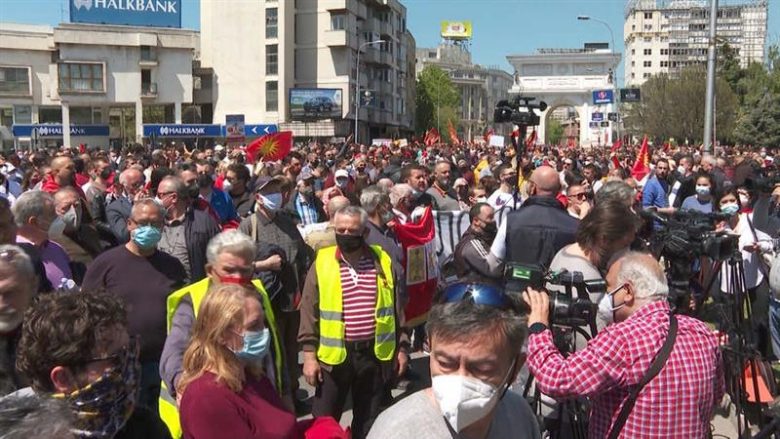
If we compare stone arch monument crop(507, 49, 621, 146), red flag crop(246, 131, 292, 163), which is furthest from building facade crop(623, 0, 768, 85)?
red flag crop(246, 131, 292, 163)

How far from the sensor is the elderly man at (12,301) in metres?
3.00

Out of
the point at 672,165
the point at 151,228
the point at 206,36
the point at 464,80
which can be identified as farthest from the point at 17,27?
the point at 464,80

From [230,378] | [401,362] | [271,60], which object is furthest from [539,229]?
[271,60]

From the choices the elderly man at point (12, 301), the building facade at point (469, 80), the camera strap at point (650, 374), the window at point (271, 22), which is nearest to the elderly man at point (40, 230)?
the elderly man at point (12, 301)

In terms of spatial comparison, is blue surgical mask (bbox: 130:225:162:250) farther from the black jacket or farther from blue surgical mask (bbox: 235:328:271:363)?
the black jacket

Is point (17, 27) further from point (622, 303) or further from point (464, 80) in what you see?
point (464, 80)

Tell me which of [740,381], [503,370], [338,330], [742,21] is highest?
[742,21]

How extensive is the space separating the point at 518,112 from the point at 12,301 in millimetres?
6209

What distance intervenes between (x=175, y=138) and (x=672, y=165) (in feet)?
140

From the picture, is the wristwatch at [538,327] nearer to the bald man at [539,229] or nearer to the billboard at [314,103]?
the bald man at [539,229]

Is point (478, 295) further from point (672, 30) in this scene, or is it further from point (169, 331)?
point (672, 30)

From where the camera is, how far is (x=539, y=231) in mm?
4906

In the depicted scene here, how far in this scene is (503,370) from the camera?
232 centimetres

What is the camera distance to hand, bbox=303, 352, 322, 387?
449 cm
